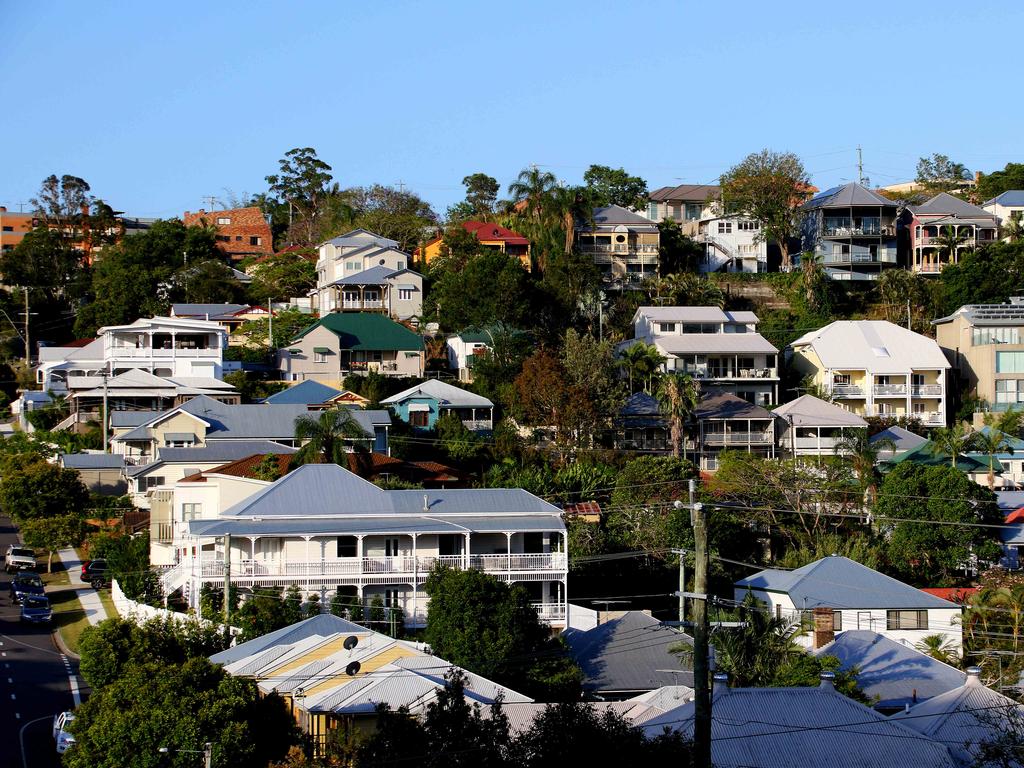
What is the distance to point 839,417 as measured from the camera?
3044 inches

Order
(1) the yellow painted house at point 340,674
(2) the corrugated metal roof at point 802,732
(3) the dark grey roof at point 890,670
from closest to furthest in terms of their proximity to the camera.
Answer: (2) the corrugated metal roof at point 802,732, (1) the yellow painted house at point 340,674, (3) the dark grey roof at point 890,670

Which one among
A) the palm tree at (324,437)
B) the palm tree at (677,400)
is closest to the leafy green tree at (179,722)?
the palm tree at (324,437)

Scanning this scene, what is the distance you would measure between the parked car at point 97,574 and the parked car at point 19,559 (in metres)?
3.29

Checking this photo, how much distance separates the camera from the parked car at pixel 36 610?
52188mm

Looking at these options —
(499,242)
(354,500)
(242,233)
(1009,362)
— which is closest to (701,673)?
(354,500)

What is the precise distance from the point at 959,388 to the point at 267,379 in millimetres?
40497

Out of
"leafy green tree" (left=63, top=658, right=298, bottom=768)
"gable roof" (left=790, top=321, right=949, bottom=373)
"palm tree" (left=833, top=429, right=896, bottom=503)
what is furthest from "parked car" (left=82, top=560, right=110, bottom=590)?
"gable roof" (left=790, top=321, right=949, bottom=373)

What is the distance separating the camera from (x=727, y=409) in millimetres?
77500

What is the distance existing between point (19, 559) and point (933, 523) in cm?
3792

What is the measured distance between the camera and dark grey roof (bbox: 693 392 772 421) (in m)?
76.7

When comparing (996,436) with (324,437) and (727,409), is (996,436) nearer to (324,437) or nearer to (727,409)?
(727,409)

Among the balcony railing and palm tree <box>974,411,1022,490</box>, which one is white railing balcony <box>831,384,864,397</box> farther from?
the balcony railing

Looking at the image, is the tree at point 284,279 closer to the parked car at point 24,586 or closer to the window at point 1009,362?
the parked car at point 24,586

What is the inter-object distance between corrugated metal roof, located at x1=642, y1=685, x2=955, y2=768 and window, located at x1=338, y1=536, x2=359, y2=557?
19972 millimetres
